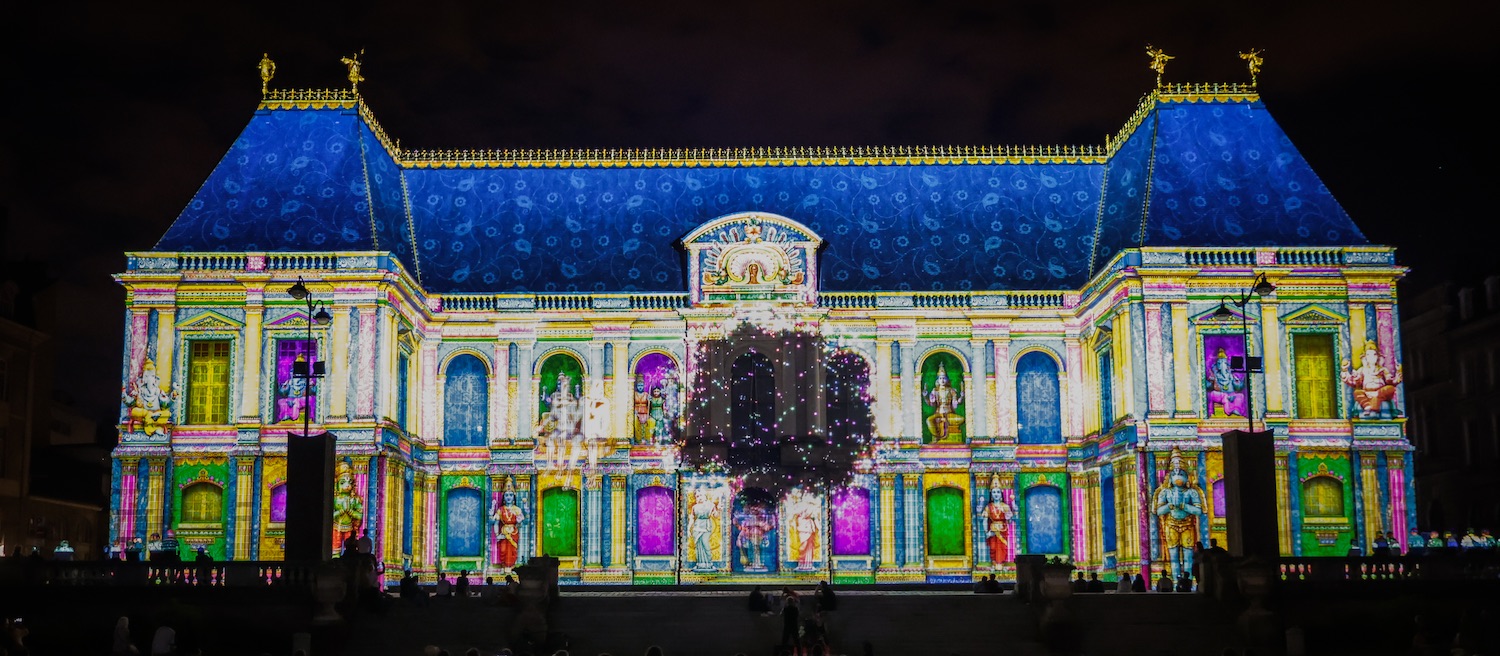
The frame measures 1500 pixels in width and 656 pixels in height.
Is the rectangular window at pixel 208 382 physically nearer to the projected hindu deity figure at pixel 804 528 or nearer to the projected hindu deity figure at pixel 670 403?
the projected hindu deity figure at pixel 670 403

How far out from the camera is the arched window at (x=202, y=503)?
156ft

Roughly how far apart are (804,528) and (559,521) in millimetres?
7495

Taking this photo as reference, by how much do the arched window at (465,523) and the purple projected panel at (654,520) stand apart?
481 cm

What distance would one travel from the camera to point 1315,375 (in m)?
48.6

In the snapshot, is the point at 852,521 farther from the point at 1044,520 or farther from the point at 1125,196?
the point at 1125,196

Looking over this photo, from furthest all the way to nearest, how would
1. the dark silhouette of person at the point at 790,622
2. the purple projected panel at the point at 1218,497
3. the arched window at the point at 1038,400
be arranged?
the arched window at the point at 1038,400, the purple projected panel at the point at 1218,497, the dark silhouette of person at the point at 790,622

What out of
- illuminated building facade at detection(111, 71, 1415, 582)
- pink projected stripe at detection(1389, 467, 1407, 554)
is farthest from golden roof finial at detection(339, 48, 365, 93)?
pink projected stripe at detection(1389, 467, 1407, 554)

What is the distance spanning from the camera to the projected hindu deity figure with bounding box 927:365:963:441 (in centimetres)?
5295

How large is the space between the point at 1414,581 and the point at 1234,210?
18.2m

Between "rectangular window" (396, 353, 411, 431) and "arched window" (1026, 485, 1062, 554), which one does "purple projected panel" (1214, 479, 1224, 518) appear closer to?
"arched window" (1026, 485, 1062, 554)

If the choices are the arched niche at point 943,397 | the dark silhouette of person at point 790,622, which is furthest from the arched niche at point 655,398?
the dark silhouette of person at point 790,622

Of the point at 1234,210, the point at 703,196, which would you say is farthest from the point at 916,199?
the point at 1234,210

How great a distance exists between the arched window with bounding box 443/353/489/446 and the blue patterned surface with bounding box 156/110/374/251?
583 cm

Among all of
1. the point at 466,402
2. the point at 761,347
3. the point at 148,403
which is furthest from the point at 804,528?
the point at 148,403
